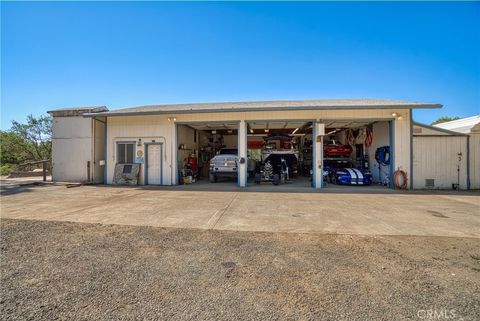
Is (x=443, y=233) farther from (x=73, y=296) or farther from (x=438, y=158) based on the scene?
(x=438, y=158)

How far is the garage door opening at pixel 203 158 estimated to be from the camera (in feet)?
36.2

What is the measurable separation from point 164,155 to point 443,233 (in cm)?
1040

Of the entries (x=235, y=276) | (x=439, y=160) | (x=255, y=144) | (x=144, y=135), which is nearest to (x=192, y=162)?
(x=144, y=135)

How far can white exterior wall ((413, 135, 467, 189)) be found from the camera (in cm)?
959

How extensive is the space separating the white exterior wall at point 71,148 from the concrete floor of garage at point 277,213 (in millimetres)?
5079

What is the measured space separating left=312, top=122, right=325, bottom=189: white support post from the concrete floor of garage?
2.81 meters

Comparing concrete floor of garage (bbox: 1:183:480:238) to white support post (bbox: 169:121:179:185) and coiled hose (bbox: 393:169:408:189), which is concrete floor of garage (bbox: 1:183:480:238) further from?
white support post (bbox: 169:121:179:185)

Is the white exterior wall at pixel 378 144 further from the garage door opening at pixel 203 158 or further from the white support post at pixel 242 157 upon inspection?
the garage door opening at pixel 203 158

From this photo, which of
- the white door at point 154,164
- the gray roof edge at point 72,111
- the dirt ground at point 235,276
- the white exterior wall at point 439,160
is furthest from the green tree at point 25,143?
the white exterior wall at point 439,160

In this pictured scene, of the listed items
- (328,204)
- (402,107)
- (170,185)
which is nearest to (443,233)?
(328,204)

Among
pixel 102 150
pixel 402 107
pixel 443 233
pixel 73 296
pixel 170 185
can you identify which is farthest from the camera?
Answer: pixel 102 150

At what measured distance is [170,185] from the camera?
35.4ft

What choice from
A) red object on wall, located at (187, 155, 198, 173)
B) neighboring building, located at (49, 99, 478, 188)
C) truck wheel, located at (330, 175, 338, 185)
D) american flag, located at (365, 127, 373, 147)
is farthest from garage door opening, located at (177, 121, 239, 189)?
american flag, located at (365, 127, 373, 147)

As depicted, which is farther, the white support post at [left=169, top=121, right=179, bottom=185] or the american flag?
the american flag
